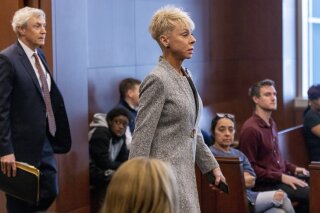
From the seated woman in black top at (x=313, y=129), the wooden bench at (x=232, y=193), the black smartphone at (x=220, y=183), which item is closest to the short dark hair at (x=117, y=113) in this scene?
the wooden bench at (x=232, y=193)

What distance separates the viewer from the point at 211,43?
768 centimetres

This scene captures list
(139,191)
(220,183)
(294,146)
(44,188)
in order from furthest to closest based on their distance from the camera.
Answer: (294,146) → (44,188) → (220,183) → (139,191)

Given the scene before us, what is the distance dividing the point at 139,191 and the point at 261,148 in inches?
141

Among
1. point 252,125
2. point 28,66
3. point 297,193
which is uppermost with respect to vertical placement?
point 28,66

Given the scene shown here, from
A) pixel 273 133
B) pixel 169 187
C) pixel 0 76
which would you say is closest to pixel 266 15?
pixel 273 133

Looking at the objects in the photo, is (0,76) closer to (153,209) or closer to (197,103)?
(197,103)

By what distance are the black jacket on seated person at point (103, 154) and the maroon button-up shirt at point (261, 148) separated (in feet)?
3.01

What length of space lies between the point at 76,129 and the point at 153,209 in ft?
11.5

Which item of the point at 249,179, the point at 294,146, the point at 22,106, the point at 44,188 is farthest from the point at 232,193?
the point at 294,146

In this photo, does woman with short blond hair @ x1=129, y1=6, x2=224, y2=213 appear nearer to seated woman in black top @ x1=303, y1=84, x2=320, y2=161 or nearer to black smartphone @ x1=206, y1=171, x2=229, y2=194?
black smartphone @ x1=206, y1=171, x2=229, y2=194

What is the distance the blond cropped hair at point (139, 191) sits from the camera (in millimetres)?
1633

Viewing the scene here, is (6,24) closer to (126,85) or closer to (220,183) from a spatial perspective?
(126,85)

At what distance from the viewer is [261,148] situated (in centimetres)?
512

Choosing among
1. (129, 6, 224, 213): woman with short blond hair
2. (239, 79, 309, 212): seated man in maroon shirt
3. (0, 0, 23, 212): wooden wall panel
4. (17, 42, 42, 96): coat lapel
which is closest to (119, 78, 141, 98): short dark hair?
(239, 79, 309, 212): seated man in maroon shirt
